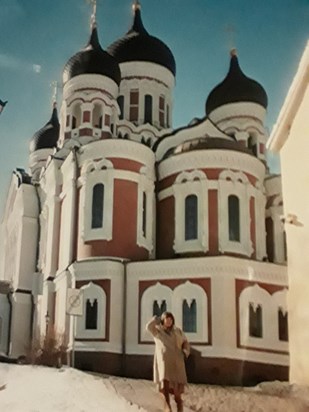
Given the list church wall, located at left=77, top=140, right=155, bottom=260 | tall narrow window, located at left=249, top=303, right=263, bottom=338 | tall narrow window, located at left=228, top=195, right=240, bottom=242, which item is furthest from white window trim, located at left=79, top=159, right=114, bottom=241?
tall narrow window, located at left=249, top=303, right=263, bottom=338

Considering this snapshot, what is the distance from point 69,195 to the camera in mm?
22969

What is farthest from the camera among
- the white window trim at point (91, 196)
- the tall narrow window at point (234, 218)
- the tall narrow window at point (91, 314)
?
the tall narrow window at point (234, 218)

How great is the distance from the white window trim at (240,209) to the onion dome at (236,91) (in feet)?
21.4

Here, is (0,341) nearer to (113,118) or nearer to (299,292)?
(113,118)

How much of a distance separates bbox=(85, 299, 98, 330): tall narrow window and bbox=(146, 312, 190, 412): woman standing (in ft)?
41.6

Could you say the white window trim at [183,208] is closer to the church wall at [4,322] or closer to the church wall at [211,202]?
the church wall at [211,202]

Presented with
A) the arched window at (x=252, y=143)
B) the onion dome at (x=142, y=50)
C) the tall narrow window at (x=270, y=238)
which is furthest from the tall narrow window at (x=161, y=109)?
the tall narrow window at (x=270, y=238)

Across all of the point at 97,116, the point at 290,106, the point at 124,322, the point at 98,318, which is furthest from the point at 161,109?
the point at 290,106

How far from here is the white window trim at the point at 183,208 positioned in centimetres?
2214

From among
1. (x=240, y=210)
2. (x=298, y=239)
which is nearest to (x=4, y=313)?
(x=240, y=210)

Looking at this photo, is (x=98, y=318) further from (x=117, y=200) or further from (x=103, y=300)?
(x=117, y=200)

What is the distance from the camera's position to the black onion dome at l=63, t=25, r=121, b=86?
26234mm

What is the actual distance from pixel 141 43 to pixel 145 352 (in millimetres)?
13545

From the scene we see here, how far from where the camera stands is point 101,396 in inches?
372
